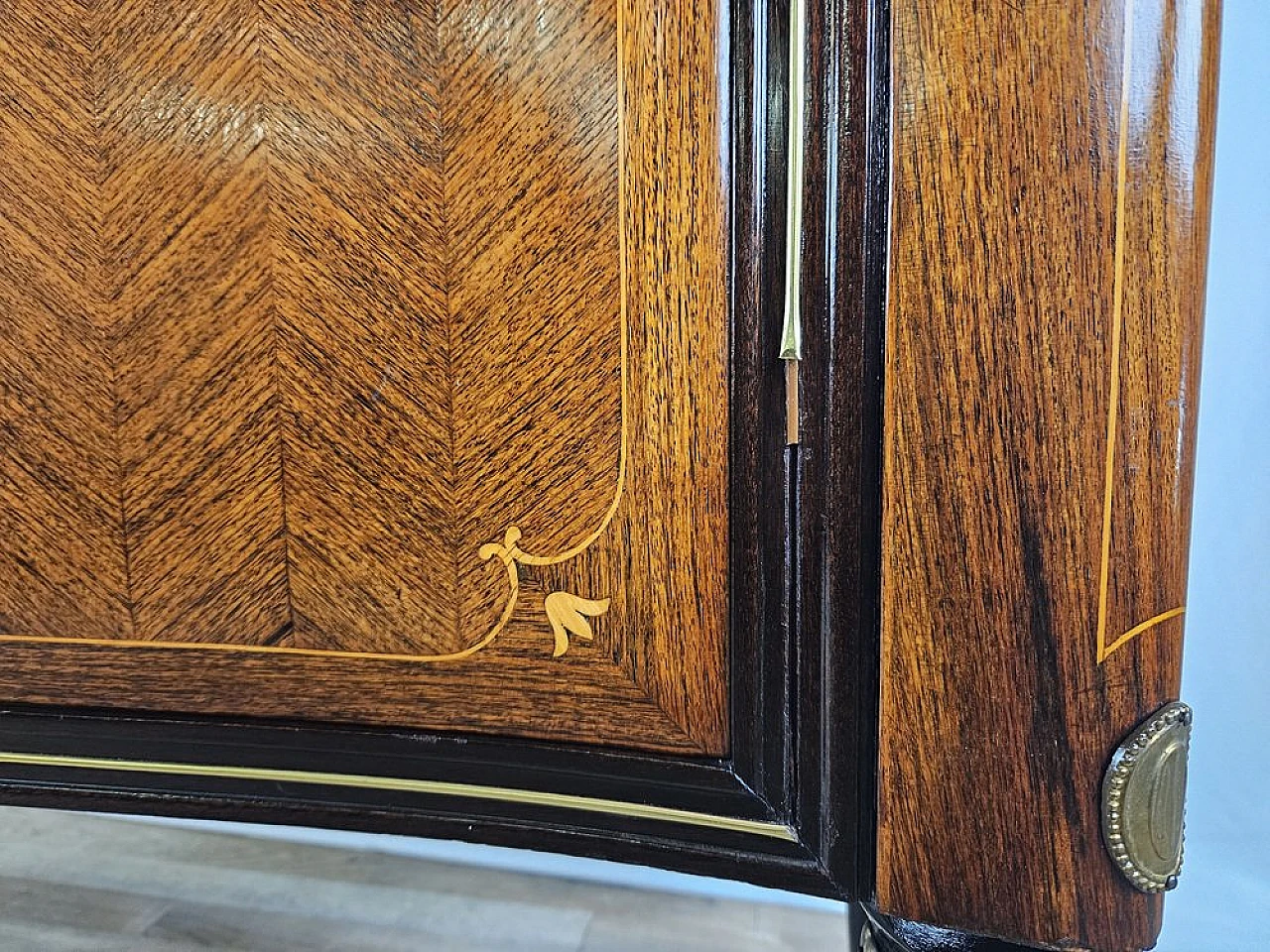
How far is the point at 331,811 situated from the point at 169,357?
0.18 meters

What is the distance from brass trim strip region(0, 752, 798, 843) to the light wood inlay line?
125mm

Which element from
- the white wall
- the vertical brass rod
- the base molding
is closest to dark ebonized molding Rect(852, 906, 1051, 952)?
the base molding

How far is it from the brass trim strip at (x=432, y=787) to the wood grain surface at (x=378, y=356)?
0.02 meters

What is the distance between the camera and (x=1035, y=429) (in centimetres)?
28

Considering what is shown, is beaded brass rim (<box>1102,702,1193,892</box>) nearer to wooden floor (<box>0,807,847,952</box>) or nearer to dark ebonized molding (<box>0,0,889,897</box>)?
dark ebonized molding (<box>0,0,889,897</box>)

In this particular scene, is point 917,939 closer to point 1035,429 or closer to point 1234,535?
point 1035,429

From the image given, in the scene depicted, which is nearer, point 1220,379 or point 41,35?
point 41,35

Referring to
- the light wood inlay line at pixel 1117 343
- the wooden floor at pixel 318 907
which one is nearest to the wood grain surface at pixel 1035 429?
the light wood inlay line at pixel 1117 343

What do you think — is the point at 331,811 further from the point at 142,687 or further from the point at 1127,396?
the point at 1127,396

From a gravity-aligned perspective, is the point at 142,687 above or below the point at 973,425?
below

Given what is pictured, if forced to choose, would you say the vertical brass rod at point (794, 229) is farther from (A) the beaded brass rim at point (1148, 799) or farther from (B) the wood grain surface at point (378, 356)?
(A) the beaded brass rim at point (1148, 799)

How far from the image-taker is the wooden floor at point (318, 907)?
56cm

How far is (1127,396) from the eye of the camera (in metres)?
0.29

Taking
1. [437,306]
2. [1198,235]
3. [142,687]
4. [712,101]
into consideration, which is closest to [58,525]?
[142,687]
